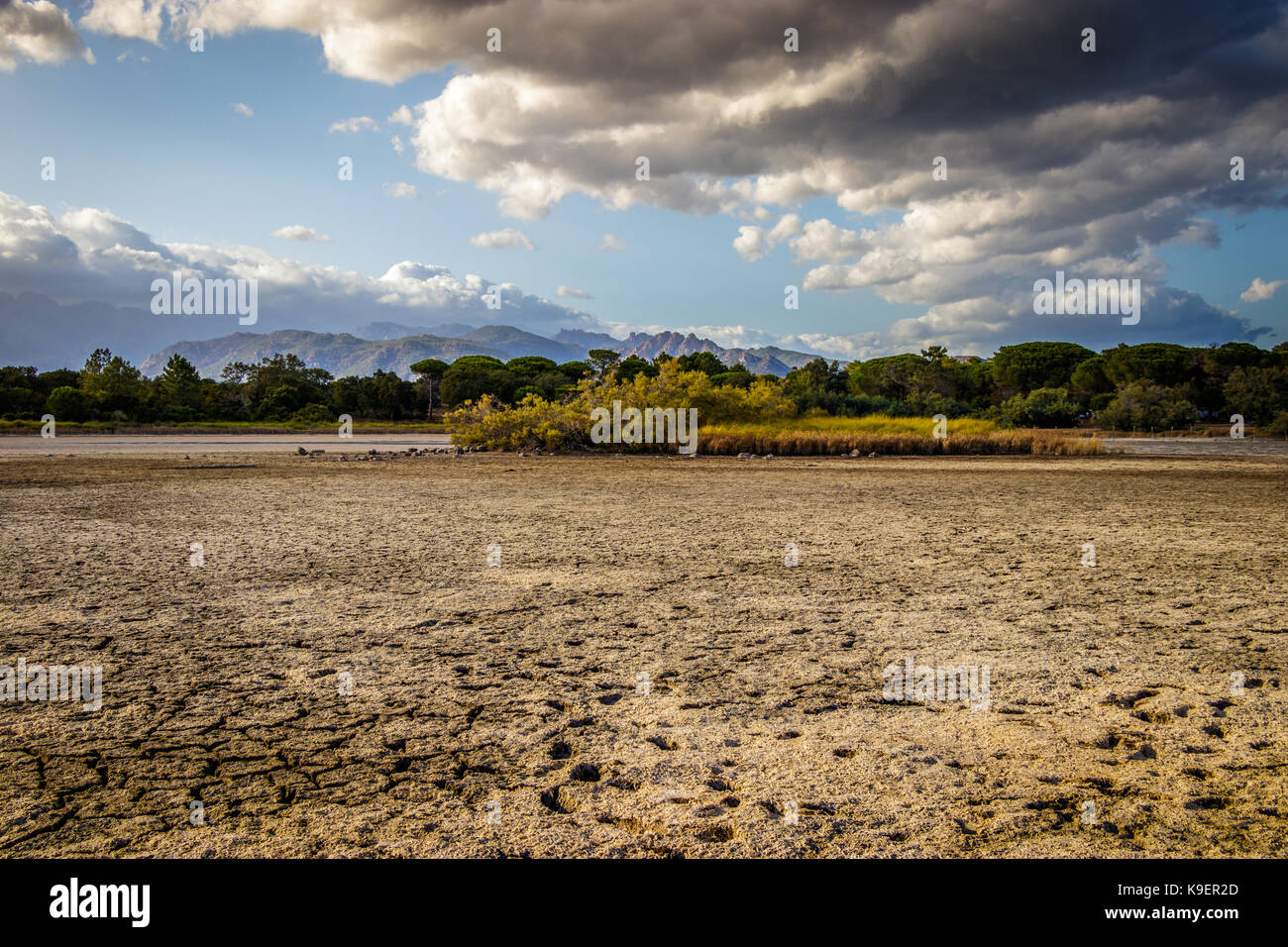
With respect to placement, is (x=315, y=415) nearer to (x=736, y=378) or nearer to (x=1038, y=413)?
(x=736, y=378)

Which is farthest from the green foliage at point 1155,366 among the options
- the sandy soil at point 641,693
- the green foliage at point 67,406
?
the green foliage at point 67,406

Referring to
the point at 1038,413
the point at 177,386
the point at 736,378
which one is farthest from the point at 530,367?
the point at 1038,413

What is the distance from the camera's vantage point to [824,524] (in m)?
10.3

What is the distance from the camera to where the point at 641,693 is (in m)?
3.97

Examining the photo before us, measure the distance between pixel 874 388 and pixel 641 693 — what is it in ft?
215

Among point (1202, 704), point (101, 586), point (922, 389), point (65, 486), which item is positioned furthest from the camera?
point (922, 389)

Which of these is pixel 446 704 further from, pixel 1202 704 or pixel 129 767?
pixel 1202 704

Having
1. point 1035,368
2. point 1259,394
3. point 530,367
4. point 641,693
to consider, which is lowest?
point 641,693

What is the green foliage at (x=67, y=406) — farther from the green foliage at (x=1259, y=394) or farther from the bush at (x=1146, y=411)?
the green foliage at (x=1259, y=394)

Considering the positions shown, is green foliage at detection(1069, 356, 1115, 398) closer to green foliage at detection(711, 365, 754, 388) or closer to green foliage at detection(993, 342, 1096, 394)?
green foliage at detection(993, 342, 1096, 394)

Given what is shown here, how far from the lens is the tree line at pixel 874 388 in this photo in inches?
1742

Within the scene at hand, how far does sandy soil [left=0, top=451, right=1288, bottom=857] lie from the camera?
105 inches

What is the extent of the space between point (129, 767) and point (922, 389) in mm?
62567
